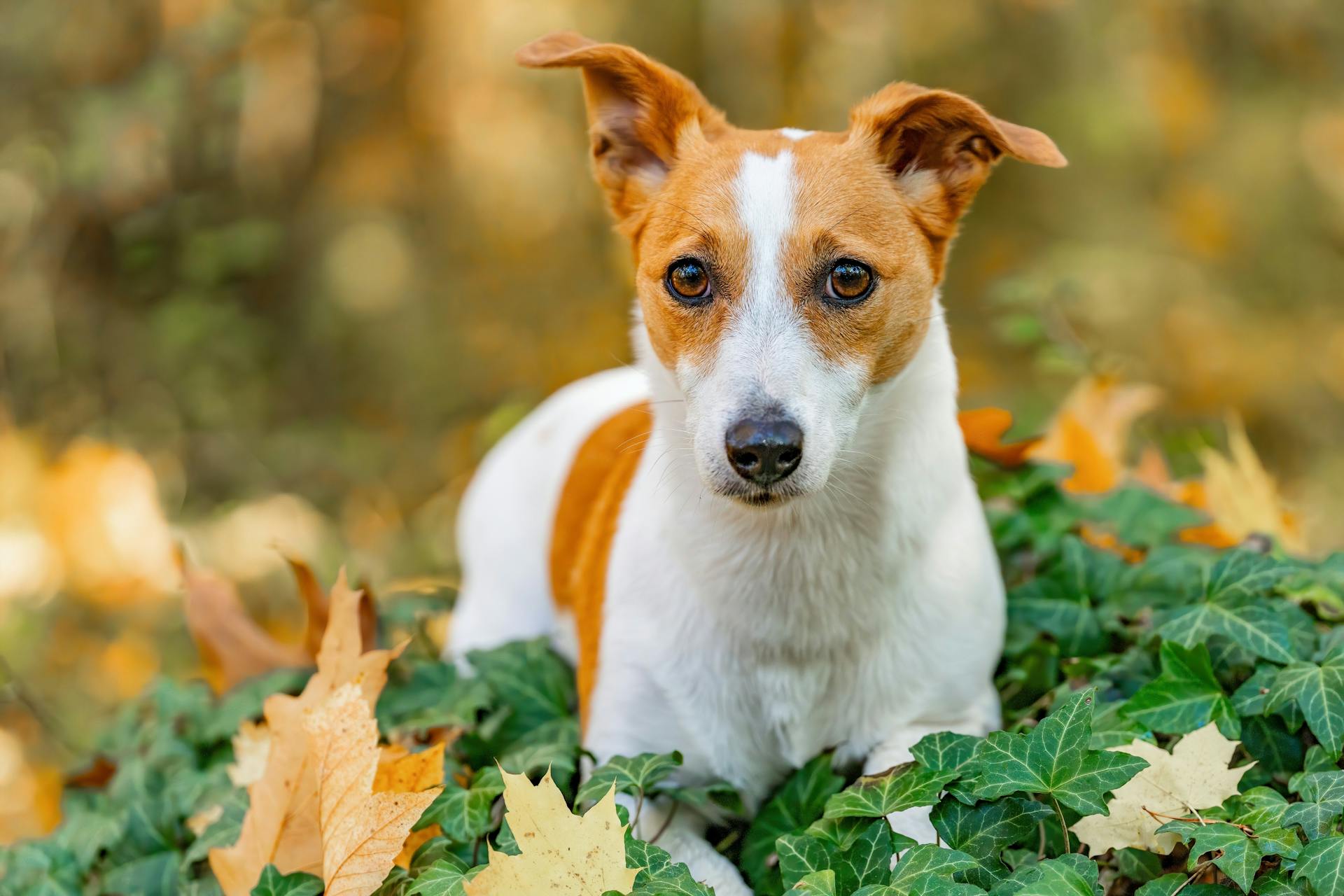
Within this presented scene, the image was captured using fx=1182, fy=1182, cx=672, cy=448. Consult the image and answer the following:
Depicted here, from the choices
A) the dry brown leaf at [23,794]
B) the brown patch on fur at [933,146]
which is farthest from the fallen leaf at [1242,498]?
the dry brown leaf at [23,794]

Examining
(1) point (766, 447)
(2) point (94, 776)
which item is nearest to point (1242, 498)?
(1) point (766, 447)

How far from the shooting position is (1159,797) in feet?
6.12

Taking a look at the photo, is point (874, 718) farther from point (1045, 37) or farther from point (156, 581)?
point (1045, 37)

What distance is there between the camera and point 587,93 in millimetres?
2549

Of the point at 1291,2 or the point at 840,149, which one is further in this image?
the point at 1291,2

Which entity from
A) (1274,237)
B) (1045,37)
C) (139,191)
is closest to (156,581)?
(139,191)

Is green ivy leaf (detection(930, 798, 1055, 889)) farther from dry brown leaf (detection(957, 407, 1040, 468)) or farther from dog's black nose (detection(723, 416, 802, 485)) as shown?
dry brown leaf (detection(957, 407, 1040, 468))

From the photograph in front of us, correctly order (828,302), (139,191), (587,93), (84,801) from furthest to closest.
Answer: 1. (139,191)
2. (84,801)
3. (587,93)
4. (828,302)

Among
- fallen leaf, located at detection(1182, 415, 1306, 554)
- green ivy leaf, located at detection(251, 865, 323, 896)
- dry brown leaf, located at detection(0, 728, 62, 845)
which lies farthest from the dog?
dry brown leaf, located at detection(0, 728, 62, 845)

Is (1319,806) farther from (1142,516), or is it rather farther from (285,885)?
(285,885)

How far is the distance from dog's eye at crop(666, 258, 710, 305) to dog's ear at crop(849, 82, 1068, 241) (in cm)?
45

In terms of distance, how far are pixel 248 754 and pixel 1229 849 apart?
6.12ft

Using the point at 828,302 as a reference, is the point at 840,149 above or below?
above

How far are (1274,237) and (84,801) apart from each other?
5984 mm
